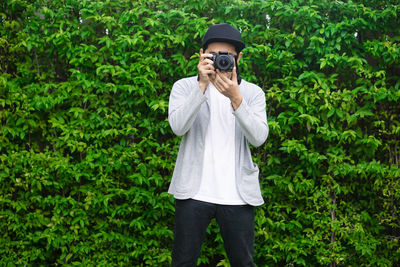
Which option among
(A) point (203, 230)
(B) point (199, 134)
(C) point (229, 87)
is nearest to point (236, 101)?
(C) point (229, 87)

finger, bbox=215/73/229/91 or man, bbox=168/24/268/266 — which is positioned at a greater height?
finger, bbox=215/73/229/91

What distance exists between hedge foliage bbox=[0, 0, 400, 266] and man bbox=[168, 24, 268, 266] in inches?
42.8

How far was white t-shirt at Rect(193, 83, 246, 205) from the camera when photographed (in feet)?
7.30

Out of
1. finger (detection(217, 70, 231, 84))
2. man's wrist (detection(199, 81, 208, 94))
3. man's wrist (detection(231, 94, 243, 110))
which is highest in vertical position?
finger (detection(217, 70, 231, 84))

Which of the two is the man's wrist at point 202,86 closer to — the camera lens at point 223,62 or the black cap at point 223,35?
the camera lens at point 223,62

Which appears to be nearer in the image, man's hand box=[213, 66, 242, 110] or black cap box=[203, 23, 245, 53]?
man's hand box=[213, 66, 242, 110]

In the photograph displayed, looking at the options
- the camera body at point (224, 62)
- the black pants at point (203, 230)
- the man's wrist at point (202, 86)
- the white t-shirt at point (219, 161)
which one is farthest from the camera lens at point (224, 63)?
the black pants at point (203, 230)

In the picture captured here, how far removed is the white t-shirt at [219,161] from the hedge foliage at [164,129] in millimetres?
1091

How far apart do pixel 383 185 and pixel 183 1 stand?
260 centimetres

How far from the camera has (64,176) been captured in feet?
Answer: 11.5

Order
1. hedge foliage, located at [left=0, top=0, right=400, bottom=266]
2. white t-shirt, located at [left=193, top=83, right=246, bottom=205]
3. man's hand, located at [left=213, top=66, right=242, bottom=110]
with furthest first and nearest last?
hedge foliage, located at [left=0, top=0, right=400, bottom=266], white t-shirt, located at [left=193, top=83, right=246, bottom=205], man's hand, located at [left=213, top=66, right=242, bottom=110]

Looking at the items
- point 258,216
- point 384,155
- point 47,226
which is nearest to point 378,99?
point 384,155

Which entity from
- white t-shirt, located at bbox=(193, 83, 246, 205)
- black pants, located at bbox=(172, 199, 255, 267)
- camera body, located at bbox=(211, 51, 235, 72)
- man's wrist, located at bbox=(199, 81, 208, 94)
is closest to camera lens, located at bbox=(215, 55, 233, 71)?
camera body, located at bbox=(211, 51, 235, 72)

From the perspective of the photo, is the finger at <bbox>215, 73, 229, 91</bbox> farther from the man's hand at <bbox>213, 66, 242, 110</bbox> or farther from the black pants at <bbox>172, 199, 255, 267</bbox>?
the black pants at <bbox>172, 199, 255, 267</bbox>
